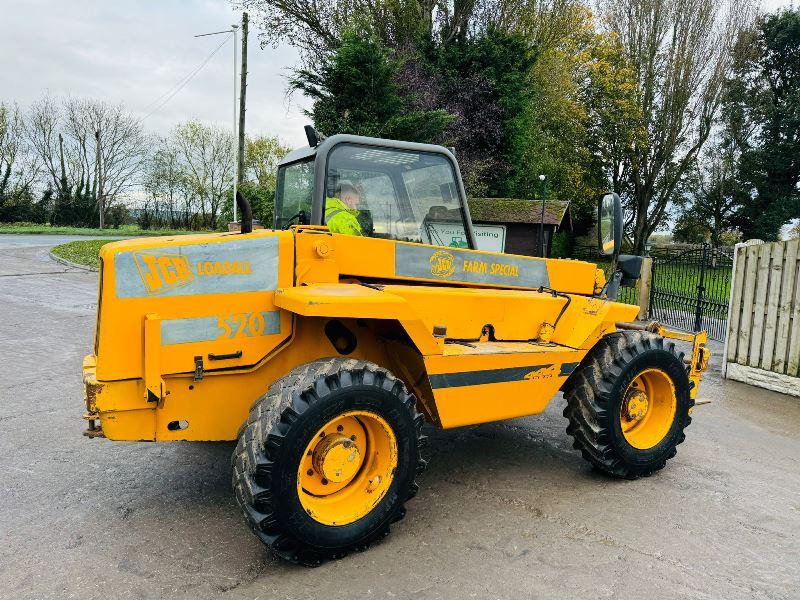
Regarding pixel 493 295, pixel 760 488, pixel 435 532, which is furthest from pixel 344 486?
pixel 760 488

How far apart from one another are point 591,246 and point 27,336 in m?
28.8

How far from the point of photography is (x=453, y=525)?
348 centimetres

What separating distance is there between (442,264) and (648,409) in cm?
203

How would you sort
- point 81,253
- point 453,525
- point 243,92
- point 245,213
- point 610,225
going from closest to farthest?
point 245,213, point 453,525, point 610,225, point 81,253, point 243,92

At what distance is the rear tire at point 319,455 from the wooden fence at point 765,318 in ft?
19.7

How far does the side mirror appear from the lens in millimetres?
3932

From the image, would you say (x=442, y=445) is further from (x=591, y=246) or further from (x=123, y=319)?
(x=591, y=246)

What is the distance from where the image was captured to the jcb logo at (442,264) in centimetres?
385

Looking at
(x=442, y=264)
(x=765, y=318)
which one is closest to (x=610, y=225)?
(x=442, y=264)

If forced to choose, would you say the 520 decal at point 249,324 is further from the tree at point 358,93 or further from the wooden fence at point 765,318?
the tree at point 358,93

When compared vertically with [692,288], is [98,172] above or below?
above

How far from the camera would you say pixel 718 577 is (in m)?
3.02

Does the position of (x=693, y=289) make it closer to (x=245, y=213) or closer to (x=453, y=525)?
(x=453, y=525)

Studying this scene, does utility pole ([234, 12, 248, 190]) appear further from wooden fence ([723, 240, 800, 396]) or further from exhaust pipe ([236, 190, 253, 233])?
exhaust pipe ([236, 190, 253, 233])
